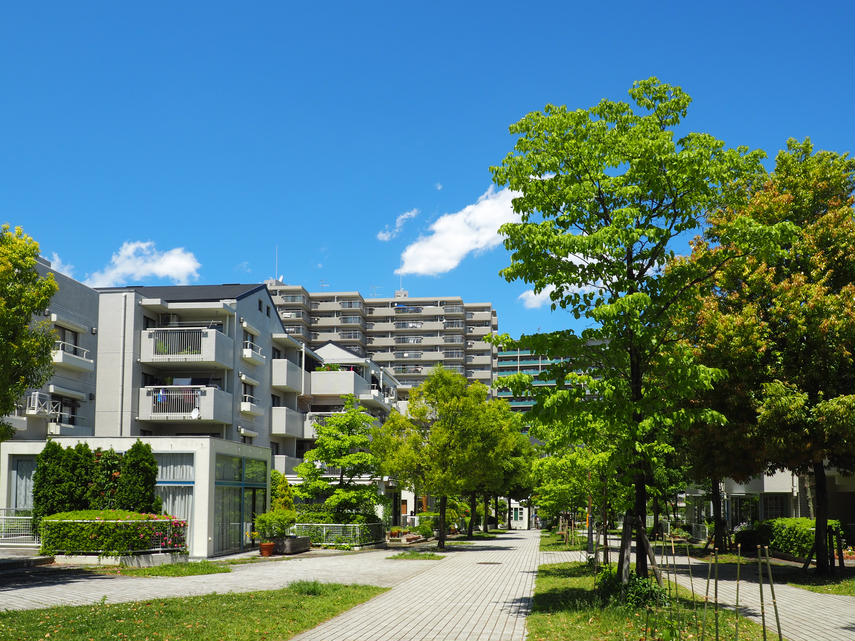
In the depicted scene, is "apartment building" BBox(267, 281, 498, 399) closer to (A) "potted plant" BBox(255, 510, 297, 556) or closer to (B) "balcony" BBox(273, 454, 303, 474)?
(B) "balcony" BBox(273, 454, 303, 474)

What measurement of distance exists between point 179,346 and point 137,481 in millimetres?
13305

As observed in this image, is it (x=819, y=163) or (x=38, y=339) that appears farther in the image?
(x=819, y=163)

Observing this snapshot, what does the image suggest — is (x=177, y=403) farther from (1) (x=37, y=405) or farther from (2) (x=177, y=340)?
(1) (x=37, y=405)

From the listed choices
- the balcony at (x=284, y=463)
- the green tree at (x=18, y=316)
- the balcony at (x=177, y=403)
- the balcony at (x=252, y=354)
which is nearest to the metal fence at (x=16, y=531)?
the green tree at (x=18, y=316)

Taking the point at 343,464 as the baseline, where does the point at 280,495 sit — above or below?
below

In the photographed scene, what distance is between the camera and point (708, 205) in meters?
16.5

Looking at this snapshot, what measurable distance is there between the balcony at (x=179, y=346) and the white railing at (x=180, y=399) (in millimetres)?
1521

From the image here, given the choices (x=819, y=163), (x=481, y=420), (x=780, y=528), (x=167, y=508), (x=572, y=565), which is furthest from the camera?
(x=481, y=420)

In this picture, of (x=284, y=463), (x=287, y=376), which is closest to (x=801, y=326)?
(x=284, y=463)

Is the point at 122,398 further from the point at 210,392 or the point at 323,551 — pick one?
the point at 323,551

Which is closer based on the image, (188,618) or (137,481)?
(188,618)

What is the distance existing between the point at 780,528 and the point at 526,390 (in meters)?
21.8

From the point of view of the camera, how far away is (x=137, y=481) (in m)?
28.9

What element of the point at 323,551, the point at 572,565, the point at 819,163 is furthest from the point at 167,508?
the point at 819,163
